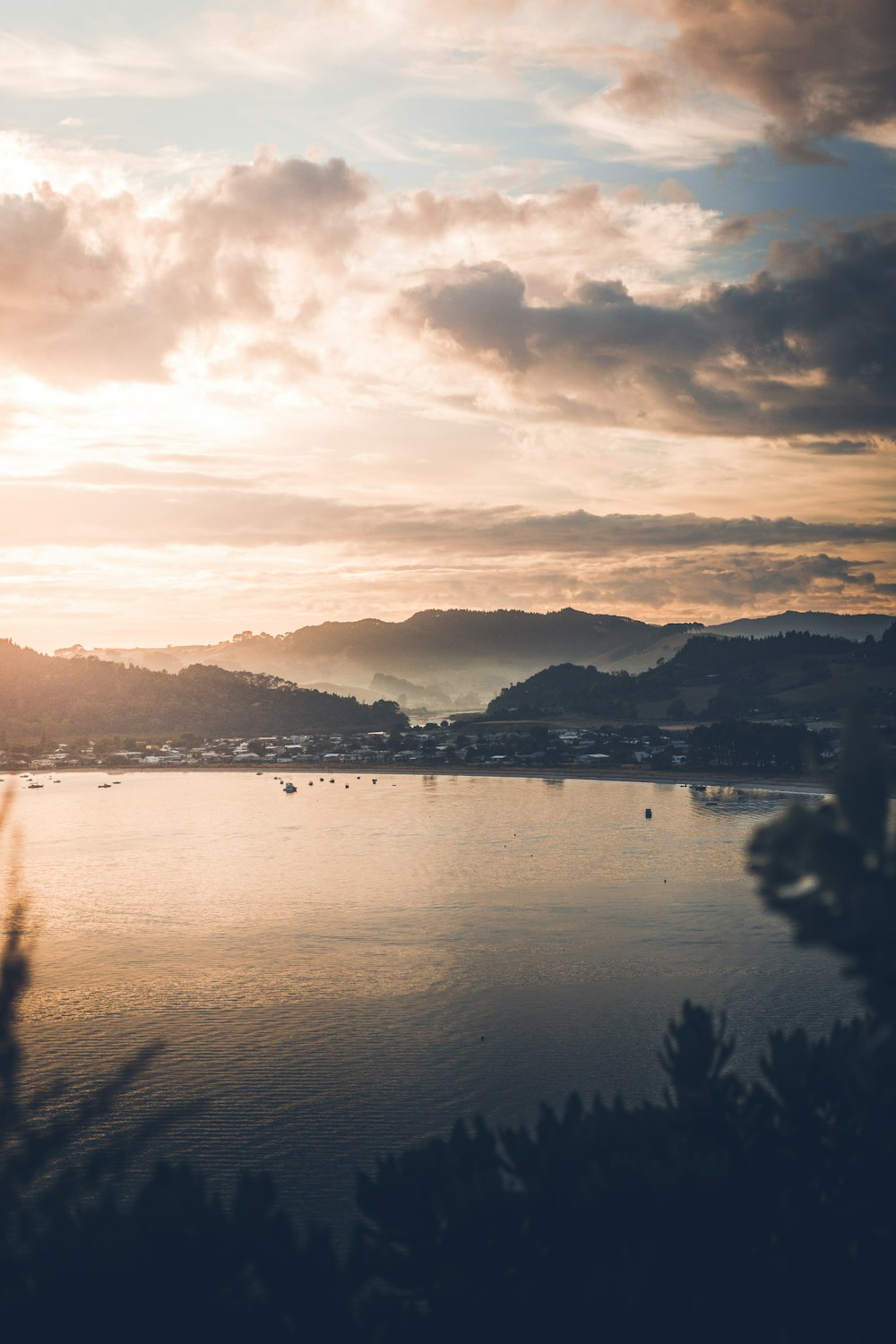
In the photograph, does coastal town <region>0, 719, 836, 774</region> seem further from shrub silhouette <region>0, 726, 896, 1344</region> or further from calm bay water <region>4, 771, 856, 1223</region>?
shrub silhouette <region>0, 726, 896, 1344</region>

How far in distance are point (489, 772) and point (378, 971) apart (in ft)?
365

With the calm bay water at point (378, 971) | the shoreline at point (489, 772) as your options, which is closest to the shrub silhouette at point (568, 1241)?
the calm bay water at point (378, 971)

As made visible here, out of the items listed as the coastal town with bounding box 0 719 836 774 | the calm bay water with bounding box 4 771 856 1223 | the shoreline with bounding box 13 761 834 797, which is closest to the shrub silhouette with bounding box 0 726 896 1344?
the calm bay water with bounding box 4 771 856 1223

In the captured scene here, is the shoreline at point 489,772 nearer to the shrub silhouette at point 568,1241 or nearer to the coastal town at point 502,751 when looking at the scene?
the coastal town at point 502,751

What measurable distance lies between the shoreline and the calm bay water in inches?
1302

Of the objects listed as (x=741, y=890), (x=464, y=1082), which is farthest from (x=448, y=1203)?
(x=741, y=890)

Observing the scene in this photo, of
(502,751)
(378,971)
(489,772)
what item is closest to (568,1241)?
Result: (378,971)

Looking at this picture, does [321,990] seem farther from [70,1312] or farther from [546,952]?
[70,1312]

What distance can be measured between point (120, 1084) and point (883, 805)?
6485mm

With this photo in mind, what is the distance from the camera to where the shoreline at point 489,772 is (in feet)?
420

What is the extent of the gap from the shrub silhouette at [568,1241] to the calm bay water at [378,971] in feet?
41.5

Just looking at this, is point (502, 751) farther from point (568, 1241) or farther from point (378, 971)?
point (568, 1241)

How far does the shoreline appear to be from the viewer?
128 m

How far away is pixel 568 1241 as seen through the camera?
41.9 feet
